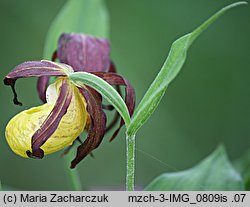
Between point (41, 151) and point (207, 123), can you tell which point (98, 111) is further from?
point (207, 123)

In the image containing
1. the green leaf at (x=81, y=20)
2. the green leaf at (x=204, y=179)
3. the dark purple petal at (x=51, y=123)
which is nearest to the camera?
the dark purple petal at (x=51, y=123)

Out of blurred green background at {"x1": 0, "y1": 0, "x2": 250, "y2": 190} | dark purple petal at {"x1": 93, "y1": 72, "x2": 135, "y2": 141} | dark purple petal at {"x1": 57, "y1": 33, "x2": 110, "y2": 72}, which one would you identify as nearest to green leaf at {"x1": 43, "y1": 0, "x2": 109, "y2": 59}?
dark purple petal at {"x1": 57, "y1": 33, "x2": 110, "y2": 72}

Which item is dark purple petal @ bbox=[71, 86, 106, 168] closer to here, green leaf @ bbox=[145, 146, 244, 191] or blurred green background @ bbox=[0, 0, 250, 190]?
green leaf @ bbox=[145, 146, 244, 191]

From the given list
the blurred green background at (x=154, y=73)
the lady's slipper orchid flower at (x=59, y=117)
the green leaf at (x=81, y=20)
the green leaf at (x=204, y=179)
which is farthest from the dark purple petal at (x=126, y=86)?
the blurred green background at (x=154, y=73)

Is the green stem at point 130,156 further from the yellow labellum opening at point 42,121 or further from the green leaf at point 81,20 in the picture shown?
the green leaf at point 81,20

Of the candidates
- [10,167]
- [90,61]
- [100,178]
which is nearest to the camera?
[90,61]

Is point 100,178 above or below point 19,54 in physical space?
below

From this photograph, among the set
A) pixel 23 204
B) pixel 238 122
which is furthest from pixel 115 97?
pixel 238 122
